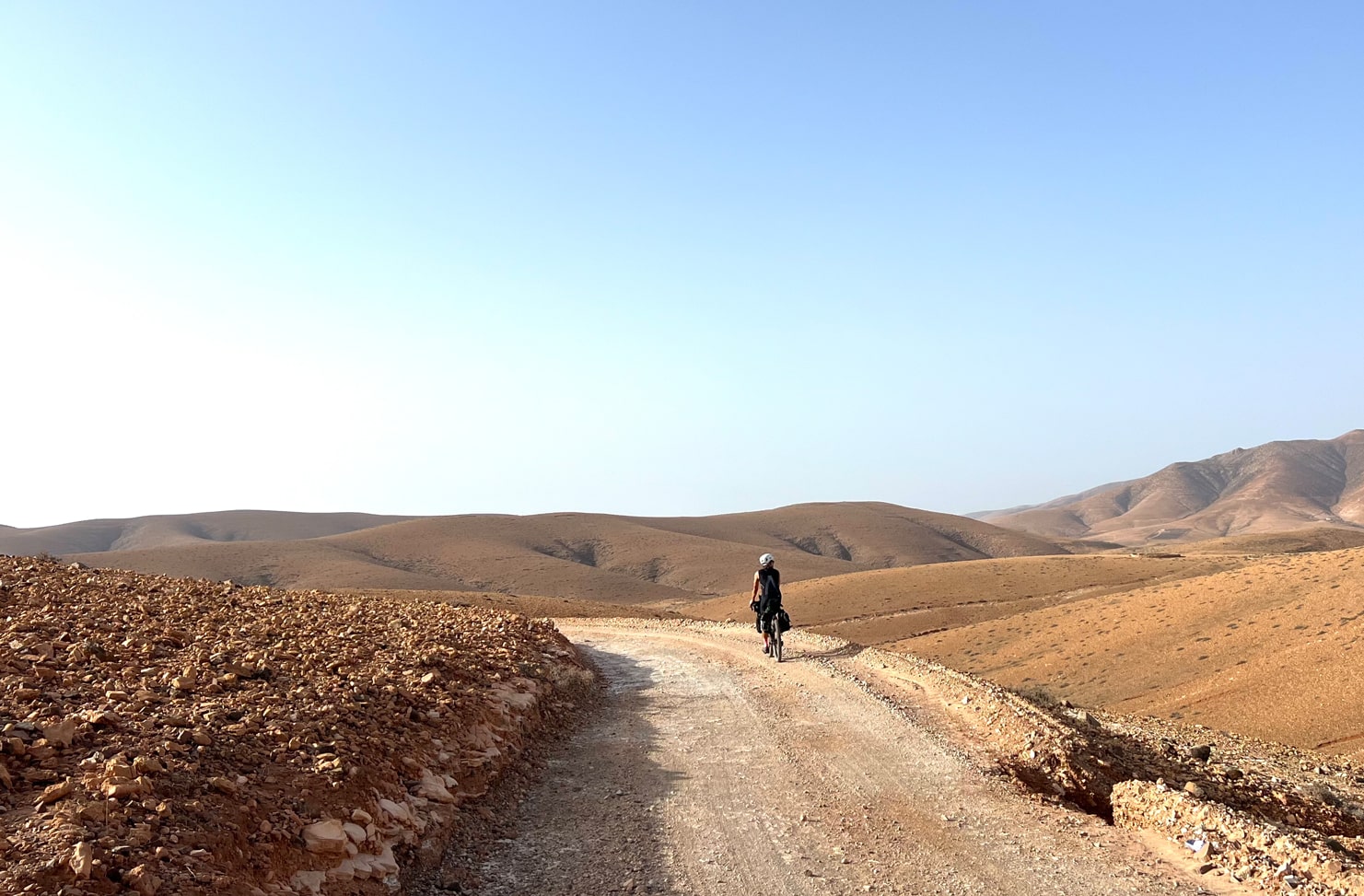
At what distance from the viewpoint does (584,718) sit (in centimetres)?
1301

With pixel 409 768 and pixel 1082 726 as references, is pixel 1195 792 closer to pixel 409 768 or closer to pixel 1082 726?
pixel 1082 726

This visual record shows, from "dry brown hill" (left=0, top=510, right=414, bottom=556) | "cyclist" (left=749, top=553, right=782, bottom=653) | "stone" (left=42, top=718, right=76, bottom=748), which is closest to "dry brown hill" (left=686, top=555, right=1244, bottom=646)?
"cyclist" (left=749, top=553, right=782, bottom=653)

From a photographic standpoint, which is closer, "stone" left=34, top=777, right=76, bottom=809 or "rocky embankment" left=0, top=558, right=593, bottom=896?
"rocky embankment" left=0, top=558, right=593, bottom=896

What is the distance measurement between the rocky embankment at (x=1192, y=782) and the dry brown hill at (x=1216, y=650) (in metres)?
2.56

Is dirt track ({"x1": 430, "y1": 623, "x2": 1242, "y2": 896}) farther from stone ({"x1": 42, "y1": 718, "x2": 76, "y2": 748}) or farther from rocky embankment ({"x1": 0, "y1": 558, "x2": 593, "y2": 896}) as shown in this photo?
stone ({"x1": 42, "y1": 718, "x2": 76, "y2": 748})

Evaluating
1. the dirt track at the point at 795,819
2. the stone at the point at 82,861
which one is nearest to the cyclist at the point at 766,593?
the dirt track at the point at 795,819

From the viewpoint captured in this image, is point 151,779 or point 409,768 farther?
point 409,768

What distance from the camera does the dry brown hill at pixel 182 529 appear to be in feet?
493

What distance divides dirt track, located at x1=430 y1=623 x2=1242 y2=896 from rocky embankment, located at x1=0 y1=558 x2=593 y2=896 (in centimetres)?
95

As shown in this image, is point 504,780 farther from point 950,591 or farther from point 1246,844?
point 950,591

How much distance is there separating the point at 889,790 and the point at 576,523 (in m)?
120

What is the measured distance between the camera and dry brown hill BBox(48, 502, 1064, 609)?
8419 cm

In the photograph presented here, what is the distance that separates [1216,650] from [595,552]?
95656mm

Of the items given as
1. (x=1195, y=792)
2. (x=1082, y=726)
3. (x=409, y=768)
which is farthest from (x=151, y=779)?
(x=1082, y=726)
